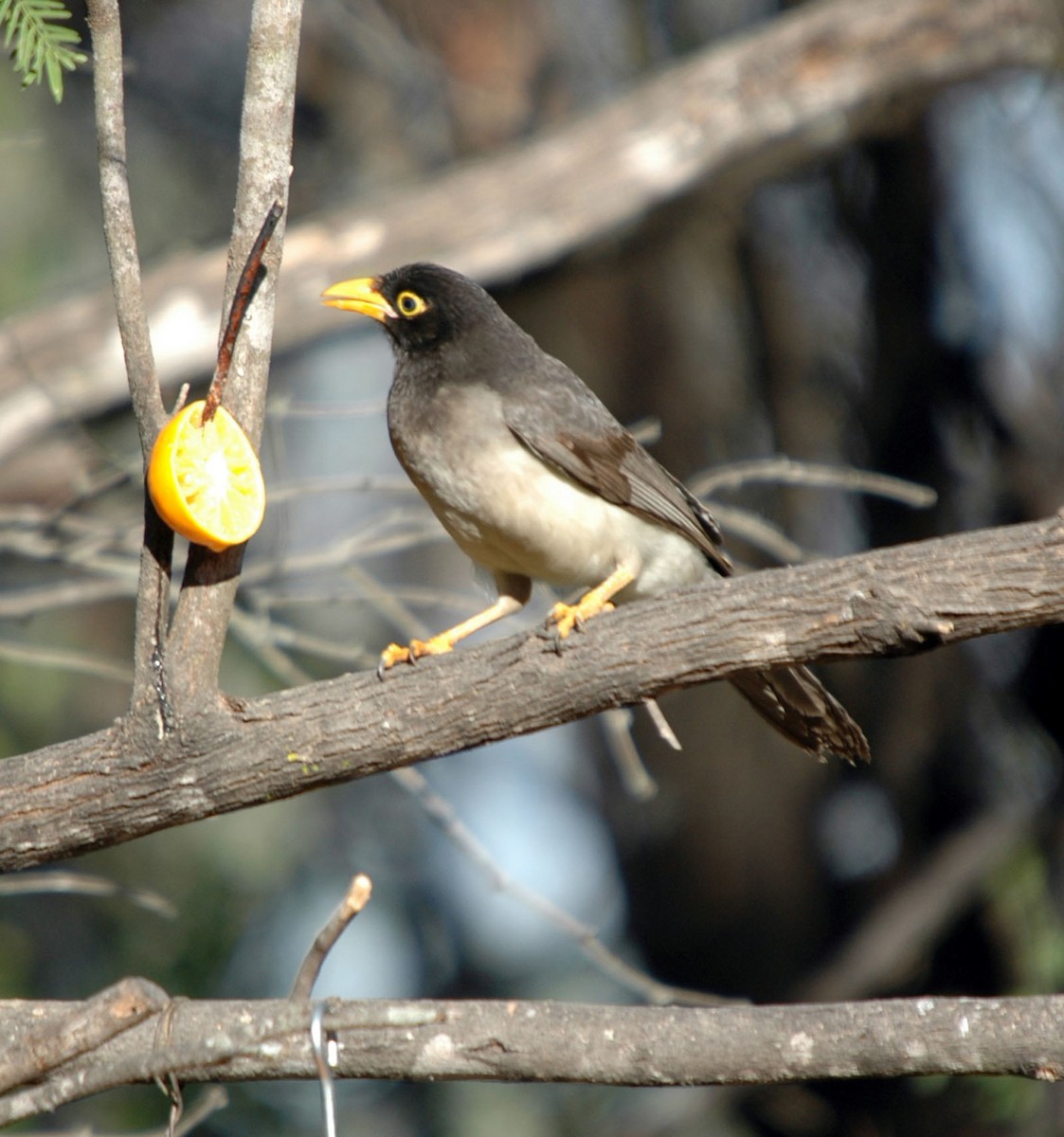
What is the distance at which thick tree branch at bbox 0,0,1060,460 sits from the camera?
7.39 m

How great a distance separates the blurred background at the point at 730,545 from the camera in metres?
8.42

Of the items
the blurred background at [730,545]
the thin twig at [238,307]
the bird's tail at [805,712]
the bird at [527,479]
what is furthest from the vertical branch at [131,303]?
the blurred background at [730,545]

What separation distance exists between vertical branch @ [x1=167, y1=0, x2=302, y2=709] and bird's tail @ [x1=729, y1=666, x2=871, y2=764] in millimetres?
1674

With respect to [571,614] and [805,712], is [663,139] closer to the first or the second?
[805,712]

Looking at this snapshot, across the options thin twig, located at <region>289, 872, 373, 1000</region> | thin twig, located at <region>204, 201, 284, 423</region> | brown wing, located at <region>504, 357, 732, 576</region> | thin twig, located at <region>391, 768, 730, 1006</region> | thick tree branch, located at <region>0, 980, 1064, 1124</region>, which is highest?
brown wing, located at <region>504, 357, 732, 576</region>

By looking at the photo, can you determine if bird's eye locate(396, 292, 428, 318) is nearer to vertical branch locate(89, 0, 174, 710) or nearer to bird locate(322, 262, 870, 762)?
bird locate(322, 262, 870, 762)

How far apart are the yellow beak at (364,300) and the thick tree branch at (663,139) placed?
80.0 inches

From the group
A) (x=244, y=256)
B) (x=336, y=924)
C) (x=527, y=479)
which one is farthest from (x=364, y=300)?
(x=336, y=924)

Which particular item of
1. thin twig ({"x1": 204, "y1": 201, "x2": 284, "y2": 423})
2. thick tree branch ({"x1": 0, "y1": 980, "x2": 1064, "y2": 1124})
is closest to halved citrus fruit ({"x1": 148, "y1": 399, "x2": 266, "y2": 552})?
thin twig ({"x1": 204, "y1": 201, "x2": 284, "y2": 423})

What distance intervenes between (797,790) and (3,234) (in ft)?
23.0

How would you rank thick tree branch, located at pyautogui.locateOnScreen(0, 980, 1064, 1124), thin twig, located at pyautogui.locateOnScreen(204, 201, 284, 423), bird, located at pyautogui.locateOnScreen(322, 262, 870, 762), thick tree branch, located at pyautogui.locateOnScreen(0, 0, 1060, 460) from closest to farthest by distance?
thick tree branch, located at pyautogui.locateOnScreen(0, 980, 1064, 1124)
thin twig, located at pyautogui.locateOnScreen(204, 201, 284, 423)
bird, located at pyautogui.locateOnScreen(322, 262, 870, 762)
thick tree branch, located at pyautogui.locateOnScreen(0, 0, 1060, 460)

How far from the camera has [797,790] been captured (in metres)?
9.45

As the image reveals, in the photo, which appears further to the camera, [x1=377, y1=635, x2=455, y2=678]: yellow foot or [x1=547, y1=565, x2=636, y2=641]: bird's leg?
[x1=377, y1=635, x2=455, y2=678]: yellow foot

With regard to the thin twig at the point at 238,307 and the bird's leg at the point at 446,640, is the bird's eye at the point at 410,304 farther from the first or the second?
the thin twig at the point at 238,307
